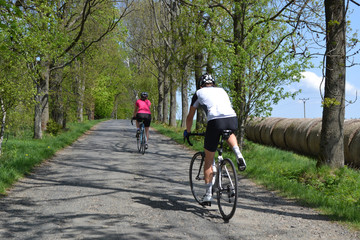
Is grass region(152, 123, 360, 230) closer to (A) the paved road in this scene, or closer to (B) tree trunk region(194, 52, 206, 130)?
(A) the paved road

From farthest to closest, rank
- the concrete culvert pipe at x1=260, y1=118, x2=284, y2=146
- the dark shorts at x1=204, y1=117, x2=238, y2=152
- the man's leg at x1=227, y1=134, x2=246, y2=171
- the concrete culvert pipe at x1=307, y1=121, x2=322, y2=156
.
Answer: the concrete culvert pipe at x1=260, y1=118, x2=284, y2=146
the concrete culvert pipe at x1=307, y1=121, x2=322, y2=156
the dark shorts at x1=204, y1=117, x2=238, y2=152
the man's leg at x1=227, y1=134, x2=246, y2=171

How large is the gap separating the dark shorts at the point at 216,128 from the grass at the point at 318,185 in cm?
202

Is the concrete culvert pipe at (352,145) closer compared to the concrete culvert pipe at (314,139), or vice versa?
the concrete culvert pipe at (352,145)

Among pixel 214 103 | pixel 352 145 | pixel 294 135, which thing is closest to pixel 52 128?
pixel 294 135

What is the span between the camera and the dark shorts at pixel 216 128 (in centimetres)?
495

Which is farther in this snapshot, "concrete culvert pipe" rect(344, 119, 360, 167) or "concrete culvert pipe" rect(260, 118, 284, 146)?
"concrete culvert pipe" rect(260, 118, 284, 146)

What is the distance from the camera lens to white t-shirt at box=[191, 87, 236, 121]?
16.4 ft

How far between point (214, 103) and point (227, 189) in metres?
1.24

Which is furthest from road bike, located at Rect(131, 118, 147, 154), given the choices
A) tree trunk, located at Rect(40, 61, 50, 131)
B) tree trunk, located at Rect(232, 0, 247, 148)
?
tree trunk, located at Rect(40, 61, 50, 131)

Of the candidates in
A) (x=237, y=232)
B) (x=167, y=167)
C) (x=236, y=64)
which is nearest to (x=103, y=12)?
(x=236, y=64)

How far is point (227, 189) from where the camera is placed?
500 cm

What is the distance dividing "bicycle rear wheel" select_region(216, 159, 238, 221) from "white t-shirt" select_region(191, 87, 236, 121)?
679 mm

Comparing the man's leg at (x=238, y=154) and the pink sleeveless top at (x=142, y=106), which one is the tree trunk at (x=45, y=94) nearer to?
the pink sleeveless top at (x=142, y=106)

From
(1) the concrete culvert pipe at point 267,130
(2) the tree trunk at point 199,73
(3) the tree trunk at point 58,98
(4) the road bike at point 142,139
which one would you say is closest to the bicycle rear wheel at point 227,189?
(4) the road bike at point 142,139
